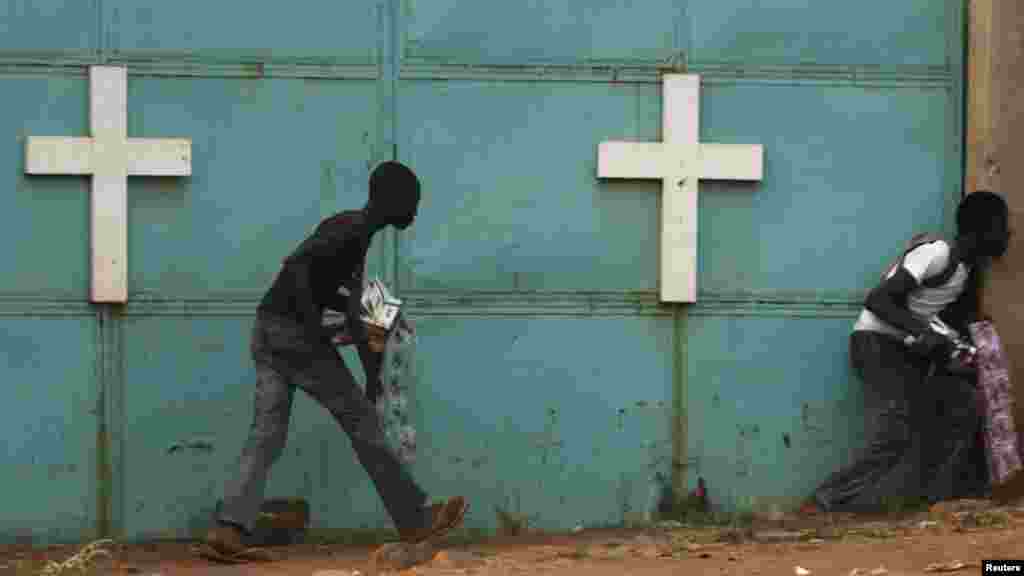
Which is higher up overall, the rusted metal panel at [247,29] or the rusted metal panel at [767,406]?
the rusted metal panel at [247,29]

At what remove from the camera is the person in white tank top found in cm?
902

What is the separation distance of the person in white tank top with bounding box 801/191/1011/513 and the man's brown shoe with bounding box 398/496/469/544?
1.70m

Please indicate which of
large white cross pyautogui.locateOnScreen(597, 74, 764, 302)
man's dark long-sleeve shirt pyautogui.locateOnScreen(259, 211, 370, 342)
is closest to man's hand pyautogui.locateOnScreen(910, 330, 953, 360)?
large white cross pyautogui.locateOnScreen(597, 74, 764, 302)

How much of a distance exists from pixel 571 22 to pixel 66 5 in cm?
216

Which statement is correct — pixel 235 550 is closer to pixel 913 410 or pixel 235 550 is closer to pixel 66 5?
pixel 66 5

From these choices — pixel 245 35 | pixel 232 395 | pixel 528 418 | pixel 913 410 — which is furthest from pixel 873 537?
pixel 245 35

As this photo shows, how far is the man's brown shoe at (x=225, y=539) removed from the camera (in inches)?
332

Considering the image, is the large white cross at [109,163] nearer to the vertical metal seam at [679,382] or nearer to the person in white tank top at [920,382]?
the vertical metal seam at [679,382]

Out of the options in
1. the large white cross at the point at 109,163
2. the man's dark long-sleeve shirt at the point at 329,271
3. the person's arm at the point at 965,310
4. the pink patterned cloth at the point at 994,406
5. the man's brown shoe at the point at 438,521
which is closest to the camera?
the man's dark long-sleeve shirt at the point at 329,271

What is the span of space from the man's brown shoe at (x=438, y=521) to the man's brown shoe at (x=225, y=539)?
66 cm

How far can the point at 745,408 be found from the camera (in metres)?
9.31

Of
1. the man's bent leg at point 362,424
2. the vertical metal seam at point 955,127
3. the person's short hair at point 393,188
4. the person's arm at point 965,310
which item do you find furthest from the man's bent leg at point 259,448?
the vertical metal seam at point 955,127

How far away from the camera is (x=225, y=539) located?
842 centimetres

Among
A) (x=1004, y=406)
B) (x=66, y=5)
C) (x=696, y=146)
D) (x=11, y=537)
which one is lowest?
(x=11, y=537)
